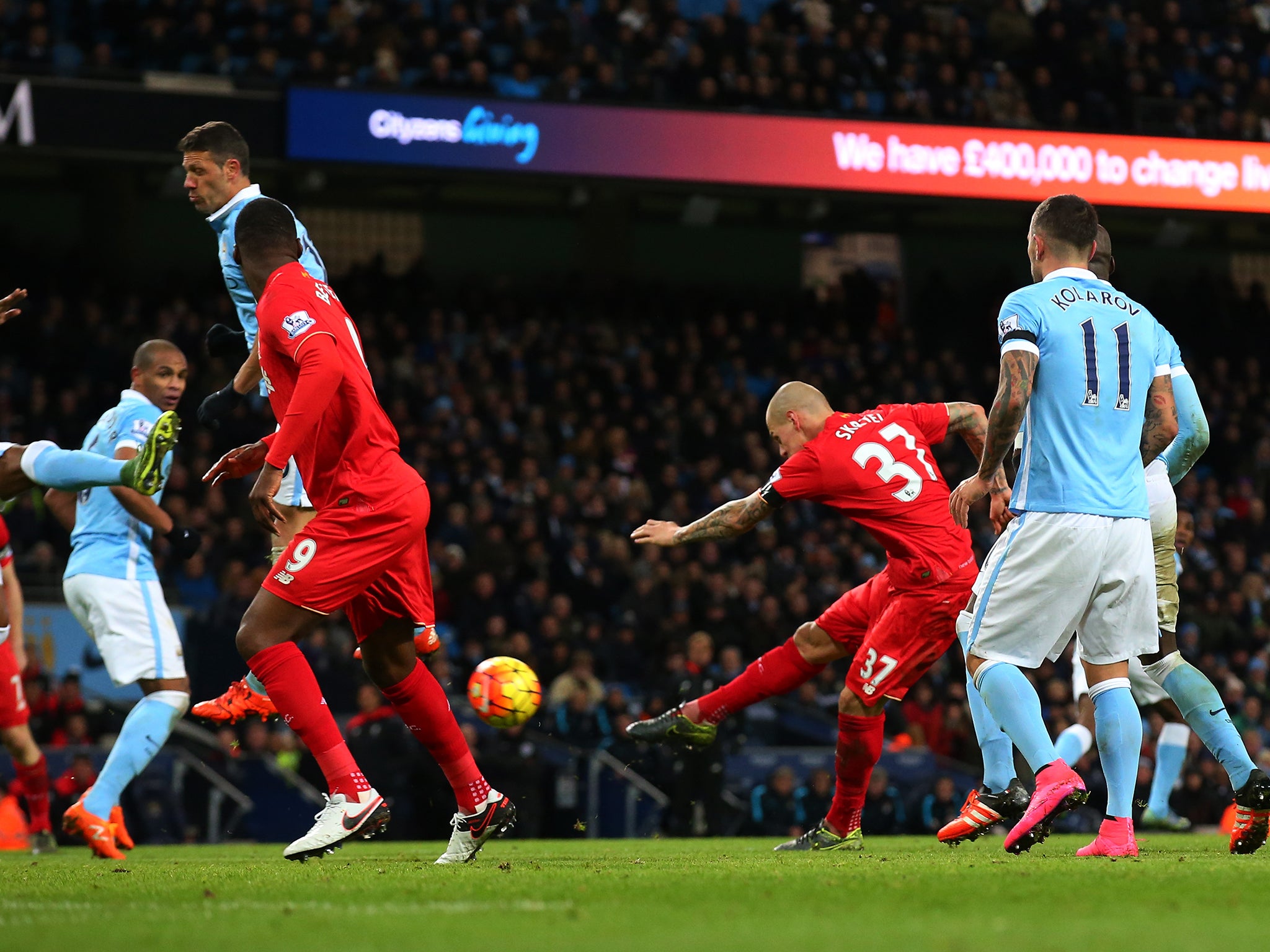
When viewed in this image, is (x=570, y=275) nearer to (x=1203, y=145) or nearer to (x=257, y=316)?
(x=1203, y=145)

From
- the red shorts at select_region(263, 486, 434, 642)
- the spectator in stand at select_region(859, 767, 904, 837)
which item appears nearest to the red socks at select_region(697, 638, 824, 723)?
the red shorts at select_region(263, 486, 434, 642)

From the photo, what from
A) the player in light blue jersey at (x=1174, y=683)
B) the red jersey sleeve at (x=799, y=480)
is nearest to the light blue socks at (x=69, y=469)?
the red jersey sleeve at (x=799, y=480)

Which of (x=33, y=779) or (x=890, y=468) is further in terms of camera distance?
(x=33, y=779)

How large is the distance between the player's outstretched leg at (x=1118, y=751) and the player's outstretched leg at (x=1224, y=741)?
0.62 meters

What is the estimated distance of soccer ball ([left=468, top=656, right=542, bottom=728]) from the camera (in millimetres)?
7707

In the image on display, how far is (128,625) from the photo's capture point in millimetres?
Result: 8141

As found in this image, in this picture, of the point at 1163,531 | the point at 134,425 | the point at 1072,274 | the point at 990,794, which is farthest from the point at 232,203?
the point at 1163,531

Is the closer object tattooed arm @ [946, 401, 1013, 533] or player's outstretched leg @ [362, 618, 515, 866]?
player's outstretched leg @ [362, 618, 515, 866]

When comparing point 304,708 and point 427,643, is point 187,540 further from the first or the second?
point 304,708

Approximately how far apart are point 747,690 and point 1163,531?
2180 mm

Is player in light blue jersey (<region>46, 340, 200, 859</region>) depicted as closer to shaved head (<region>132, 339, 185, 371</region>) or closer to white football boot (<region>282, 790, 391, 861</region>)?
shaved head (<region>132, 339, 185, 371</region>)

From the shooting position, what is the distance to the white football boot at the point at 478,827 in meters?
6.27

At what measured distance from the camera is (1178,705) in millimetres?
6988

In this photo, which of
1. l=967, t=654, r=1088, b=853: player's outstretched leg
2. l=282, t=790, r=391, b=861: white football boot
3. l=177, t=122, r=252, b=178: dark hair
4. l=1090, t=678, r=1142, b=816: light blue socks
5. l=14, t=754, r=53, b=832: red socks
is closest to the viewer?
l=967, t=654, r=1088, b=853: player's outstretched leg
